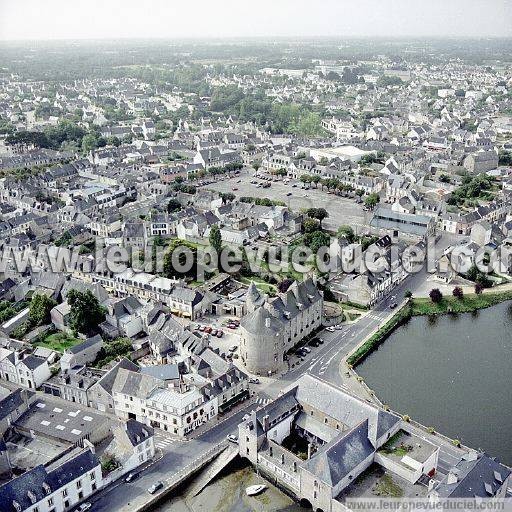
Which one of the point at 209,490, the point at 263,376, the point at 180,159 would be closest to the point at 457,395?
the point at 263,376

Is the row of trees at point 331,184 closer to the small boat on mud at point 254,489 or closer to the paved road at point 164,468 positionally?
the paved road at point 164,468

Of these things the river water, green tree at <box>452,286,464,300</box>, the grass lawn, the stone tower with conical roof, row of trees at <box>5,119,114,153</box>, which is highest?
row of trees at <box>5,119,114,153</box>

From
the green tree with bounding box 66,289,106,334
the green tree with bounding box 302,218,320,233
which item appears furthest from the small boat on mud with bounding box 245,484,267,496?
the green tree with bounding box 302,218,320,233

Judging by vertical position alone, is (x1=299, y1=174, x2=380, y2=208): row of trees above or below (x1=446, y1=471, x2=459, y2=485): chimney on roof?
above

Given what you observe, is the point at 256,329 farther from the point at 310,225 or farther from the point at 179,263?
the point at 310,225

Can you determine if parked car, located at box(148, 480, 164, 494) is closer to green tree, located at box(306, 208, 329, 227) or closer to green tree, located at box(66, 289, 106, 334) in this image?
green tree, located at box(66, 289, 106, 334)
